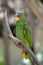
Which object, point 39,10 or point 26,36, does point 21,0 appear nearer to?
point 39,10

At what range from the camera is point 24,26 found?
87 cm

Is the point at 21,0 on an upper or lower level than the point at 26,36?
upper

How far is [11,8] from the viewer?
1563 mm

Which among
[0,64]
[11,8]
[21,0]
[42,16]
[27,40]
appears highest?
[21,0]

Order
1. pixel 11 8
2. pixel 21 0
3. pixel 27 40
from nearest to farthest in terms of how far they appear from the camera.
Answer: pixel 27 40, pixel 11 8, pixel 21 0

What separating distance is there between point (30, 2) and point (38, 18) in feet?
0.67

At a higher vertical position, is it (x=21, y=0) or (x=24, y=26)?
(x=21, y=0)

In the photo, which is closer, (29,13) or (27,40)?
(27,40)

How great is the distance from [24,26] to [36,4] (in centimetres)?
59

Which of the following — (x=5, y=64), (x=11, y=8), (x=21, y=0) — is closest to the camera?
(x=5, y=64)

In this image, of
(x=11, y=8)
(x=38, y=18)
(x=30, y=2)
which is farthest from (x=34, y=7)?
(x=11, y=8)

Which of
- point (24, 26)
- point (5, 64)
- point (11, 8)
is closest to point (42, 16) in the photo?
point (11, 8)

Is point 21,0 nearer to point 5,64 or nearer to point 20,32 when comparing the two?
point 5,64

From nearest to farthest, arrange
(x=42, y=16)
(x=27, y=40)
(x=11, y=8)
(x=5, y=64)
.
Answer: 1. (x=27, y=40)
2. (x=5, y=64)
3. (x=42, y=16)
4. (x=11, y=8)
